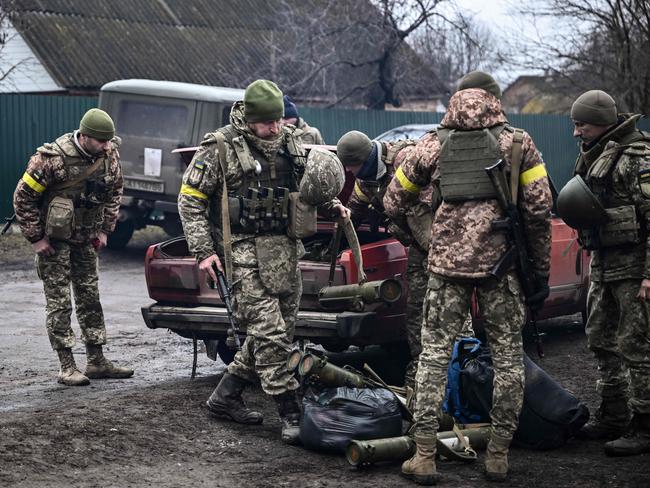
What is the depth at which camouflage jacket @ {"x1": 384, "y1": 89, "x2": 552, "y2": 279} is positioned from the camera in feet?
17.1

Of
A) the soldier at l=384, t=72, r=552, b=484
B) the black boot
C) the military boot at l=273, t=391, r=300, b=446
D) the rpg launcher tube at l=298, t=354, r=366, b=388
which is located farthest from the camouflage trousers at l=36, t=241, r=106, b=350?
the soldier at l=384, t=72, r=552, b=484

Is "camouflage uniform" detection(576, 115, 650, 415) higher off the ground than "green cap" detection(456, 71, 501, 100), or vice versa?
"green cap" detection(456, 71, 501, 100)

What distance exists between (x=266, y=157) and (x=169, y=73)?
21354 millimetres

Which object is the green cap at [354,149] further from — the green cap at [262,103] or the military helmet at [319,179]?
the green cap at [262,103]

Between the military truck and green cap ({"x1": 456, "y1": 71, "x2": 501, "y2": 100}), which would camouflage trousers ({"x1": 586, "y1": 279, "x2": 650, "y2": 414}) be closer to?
green cap ({"x1": 456, "y1": 71, "x2": 501, "y2": 100})

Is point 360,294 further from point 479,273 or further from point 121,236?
point 121,236

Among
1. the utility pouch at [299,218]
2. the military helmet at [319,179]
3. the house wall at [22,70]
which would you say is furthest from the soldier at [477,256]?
the house wall at [22,70]

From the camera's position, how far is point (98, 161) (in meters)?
7.51

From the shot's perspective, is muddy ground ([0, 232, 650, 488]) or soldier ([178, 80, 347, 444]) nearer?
muddy ground ([0, 232, 650, 488])

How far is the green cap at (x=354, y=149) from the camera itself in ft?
21.9

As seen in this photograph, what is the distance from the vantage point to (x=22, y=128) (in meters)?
17.1

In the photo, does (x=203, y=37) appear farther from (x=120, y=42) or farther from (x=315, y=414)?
(x=315, y=414)

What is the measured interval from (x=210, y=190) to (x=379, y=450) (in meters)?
1.83

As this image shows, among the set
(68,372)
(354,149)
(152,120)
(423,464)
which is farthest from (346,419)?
(152,120)
